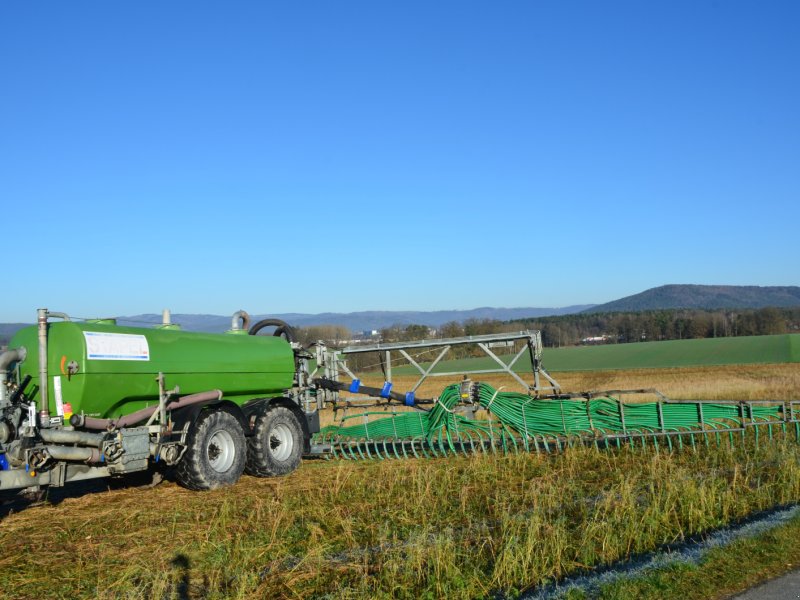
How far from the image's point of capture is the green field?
57688 millimetres

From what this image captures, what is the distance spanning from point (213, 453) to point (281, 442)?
5.71 feet

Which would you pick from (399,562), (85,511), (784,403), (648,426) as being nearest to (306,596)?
(399,562)

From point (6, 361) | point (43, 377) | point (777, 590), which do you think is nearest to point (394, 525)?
point (777, 590)

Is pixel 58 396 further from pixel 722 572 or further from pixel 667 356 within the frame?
pixel 667 356

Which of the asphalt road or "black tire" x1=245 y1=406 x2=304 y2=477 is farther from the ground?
"black tire" x1=245 y1=406 x2=304 y2=477

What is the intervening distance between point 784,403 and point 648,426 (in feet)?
7.06

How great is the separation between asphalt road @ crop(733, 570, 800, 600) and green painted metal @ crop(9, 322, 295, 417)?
293 inches

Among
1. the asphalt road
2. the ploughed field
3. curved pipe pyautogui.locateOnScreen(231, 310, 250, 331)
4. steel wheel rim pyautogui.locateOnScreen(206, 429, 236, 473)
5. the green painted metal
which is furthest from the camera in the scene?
curved pipe pyautogui.locateOnScreen(231, 310, 250, 331)

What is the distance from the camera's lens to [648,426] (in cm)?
1323

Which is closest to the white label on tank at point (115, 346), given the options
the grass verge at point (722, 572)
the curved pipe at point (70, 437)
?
the curved pipe at point (70, 437)

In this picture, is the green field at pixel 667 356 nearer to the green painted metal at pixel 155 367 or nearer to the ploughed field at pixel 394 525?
the ploughed field at pixel 394 525

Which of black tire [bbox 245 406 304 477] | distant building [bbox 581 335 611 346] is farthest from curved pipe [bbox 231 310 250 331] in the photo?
distant building [bbox 581 335 611 346]

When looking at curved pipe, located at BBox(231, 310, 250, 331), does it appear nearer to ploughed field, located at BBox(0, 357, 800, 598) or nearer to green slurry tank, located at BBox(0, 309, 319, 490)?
green slurry tank, located at BBox(0, 309, 319, 490)

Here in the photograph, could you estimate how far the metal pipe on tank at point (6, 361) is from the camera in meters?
9.34
